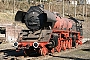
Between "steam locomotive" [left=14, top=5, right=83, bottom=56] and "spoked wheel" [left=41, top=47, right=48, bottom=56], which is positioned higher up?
"steam locomotive" [left=14, top=5, right=83, bottom=56]

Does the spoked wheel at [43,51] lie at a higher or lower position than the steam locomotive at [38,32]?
lower

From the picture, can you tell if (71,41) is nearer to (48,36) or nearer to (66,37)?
(66,37)

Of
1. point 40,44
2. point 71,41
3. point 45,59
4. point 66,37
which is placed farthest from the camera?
point 71,41

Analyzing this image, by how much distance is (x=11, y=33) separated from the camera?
30391 mm

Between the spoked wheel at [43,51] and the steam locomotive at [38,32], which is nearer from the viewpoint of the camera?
the steam locomotive at [38,32]

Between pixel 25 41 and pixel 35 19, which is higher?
pixel 35 19

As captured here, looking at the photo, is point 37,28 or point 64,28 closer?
point 37,28

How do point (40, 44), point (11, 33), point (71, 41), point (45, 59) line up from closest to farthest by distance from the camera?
point (45, 59) < point (40, 44) < point (71, 41) < point (11, 33)

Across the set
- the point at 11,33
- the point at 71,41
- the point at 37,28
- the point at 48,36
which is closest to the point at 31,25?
the point at 37,28

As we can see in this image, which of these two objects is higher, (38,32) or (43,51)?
(38,32)

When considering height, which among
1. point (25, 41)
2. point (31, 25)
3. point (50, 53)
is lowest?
point (50, 53)

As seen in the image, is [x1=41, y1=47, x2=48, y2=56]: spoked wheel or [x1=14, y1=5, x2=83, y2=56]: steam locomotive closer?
[x1=14, y1=5, x2=83, y2=56]: steam locomotive

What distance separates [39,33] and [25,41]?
48.9 inches

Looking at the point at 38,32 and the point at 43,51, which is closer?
the point at 43,51
